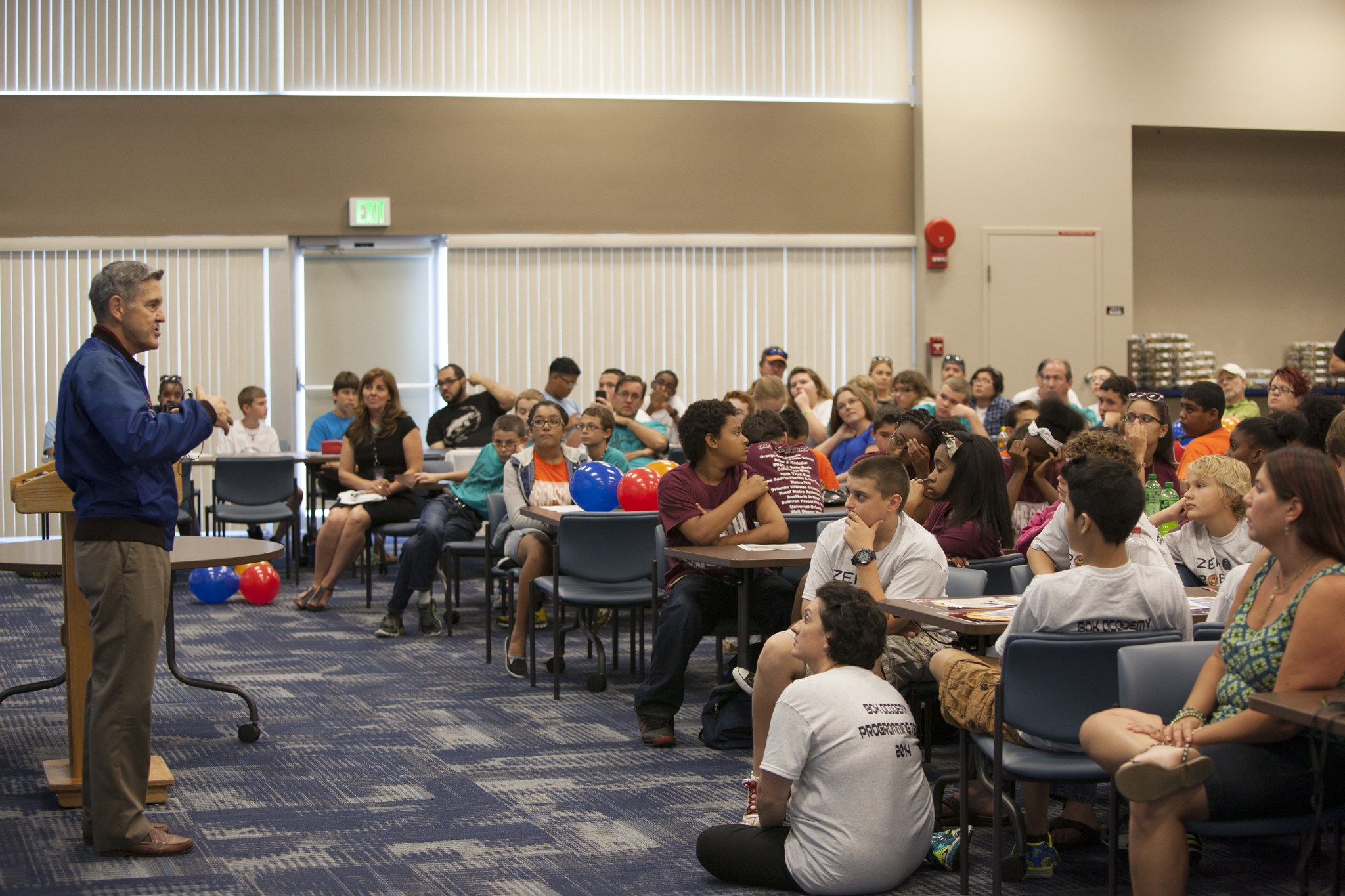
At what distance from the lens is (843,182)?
37.4 ft

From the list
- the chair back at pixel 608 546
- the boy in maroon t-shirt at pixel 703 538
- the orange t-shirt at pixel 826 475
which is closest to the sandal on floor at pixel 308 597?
the chair back at pixel 608 546

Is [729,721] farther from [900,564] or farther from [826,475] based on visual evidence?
[826,475]

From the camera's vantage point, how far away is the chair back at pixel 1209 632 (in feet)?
10.3

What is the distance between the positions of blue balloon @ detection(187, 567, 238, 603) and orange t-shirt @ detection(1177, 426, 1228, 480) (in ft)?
18.0

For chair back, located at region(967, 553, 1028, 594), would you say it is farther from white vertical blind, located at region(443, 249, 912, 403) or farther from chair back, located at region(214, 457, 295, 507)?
white vertical blind, located at region(443, 249, 912, 403)

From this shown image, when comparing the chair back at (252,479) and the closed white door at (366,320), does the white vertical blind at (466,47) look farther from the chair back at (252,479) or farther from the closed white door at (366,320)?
the chair back at (252,479)

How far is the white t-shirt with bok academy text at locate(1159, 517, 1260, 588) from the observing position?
4.15 metres

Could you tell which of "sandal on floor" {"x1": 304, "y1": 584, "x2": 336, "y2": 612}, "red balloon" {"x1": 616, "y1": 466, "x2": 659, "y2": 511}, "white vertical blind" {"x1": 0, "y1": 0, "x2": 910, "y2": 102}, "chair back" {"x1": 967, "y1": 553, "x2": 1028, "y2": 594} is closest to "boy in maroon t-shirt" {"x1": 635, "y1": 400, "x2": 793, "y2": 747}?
"chair back" {"x1": 967, "y1": 553, "x2": 1028, "y2": 594}

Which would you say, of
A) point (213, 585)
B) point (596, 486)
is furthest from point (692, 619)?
point (213, 585)

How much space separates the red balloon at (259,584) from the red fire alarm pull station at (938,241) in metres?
6.21

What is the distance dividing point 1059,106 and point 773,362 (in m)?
3.68

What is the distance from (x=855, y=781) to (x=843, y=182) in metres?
8.99

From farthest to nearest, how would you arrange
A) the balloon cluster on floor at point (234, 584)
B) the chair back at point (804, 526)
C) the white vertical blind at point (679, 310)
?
the white vertical blind at point (679, 310) < the balloon cluster on floor at point (234, 584) < the chair back at point (804, 526)

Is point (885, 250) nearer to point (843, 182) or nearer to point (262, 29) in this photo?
point (843, 182)
